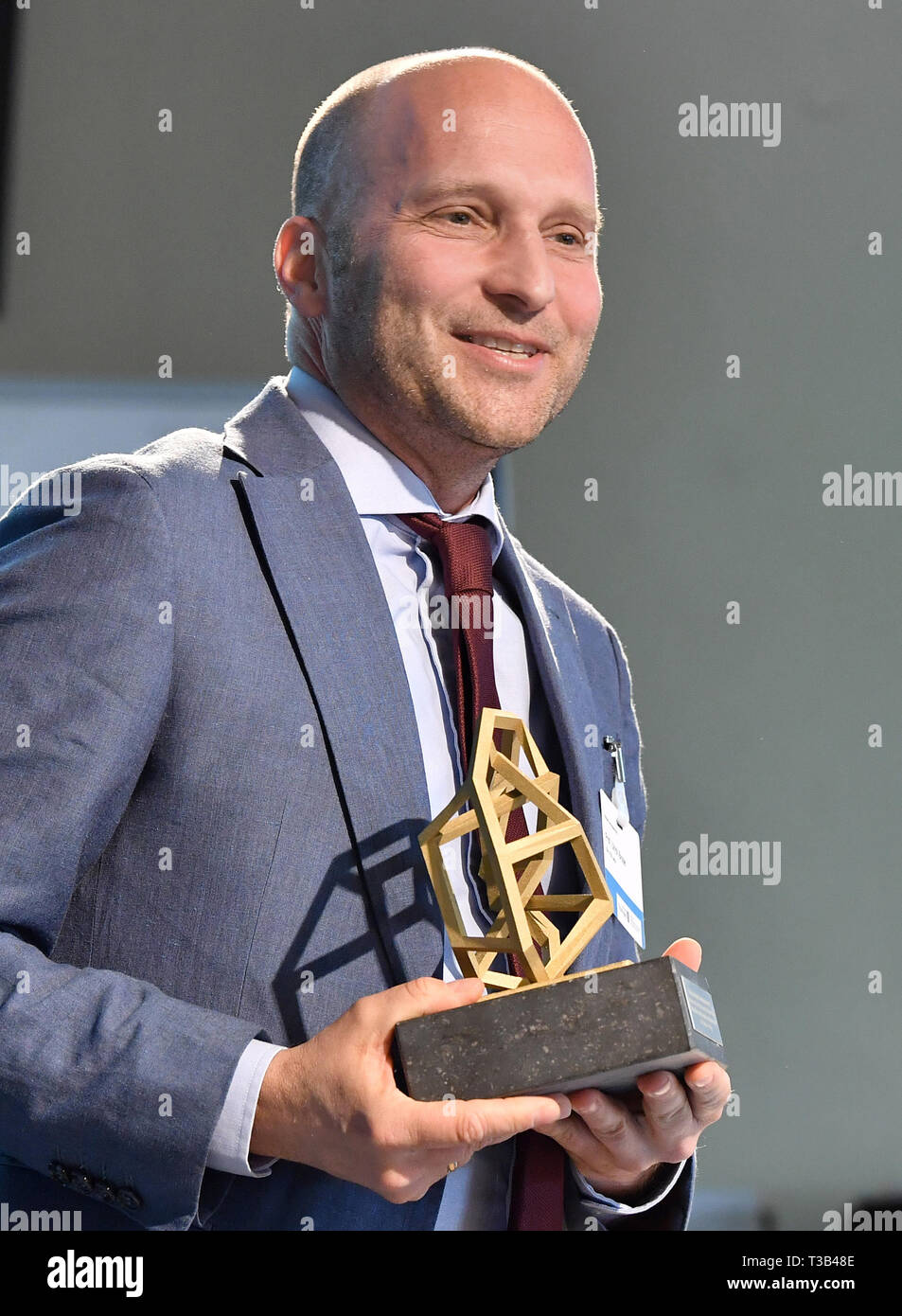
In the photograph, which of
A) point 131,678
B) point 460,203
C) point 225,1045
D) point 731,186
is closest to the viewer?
point 225,1045

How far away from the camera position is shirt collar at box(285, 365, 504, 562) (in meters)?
1.52

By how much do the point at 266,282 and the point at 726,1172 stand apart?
1.83 m

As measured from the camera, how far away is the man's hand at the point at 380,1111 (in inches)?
40.3

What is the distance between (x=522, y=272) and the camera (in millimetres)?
1500

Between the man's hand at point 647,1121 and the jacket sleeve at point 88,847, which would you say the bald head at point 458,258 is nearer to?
the jacket sleeve at point 88,847

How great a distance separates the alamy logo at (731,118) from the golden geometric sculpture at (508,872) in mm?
1879

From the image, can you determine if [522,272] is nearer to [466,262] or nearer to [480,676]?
[466,262]

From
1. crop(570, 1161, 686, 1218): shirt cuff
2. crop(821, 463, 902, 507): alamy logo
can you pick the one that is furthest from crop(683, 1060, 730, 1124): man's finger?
crop(821, 463, 902, 507): alamy logo

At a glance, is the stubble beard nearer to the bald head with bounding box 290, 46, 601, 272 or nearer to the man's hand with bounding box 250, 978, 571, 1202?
the bald head with bounding box 290, 46, 601, 272
